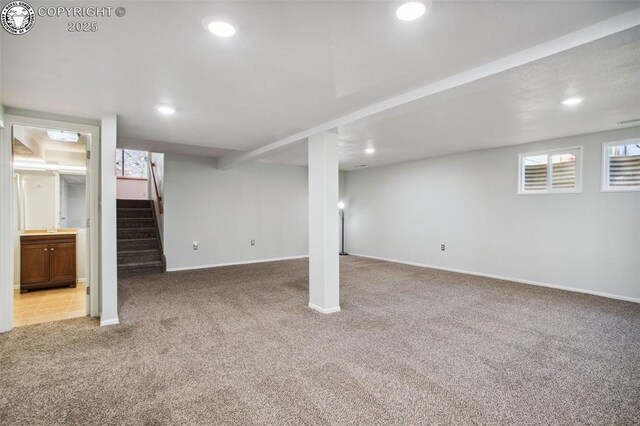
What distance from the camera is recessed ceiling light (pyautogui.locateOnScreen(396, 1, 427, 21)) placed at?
159cm

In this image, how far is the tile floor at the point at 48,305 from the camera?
3.69 m

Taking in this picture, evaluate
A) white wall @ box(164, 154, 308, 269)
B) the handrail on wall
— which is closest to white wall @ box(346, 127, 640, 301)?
white wall @ box(164, 154, 308, 269)

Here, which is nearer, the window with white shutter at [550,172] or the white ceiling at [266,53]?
the white ceiling at [266,53]

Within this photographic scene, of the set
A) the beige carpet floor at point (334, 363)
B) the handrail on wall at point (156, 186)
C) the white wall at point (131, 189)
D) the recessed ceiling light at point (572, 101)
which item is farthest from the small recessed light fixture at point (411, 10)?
the white wall at point (131, 189)

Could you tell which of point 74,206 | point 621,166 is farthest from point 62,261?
point 621,166

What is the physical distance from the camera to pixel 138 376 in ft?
7.66

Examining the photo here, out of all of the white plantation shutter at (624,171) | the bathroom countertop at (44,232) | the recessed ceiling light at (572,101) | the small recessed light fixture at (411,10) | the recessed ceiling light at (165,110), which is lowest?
the bathroom countertop at (44,232)

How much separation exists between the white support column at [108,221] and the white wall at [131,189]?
646 centimetres

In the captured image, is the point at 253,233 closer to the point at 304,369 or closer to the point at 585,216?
the point at 304,369

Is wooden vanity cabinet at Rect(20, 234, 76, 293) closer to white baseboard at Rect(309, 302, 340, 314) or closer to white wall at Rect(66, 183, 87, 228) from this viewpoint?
white wall at Rect(66, 183, 87, 228)

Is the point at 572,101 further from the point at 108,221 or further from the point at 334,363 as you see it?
the point at 108,221

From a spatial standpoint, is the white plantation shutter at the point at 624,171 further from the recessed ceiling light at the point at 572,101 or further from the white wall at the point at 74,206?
the white wall at the point at 74,206

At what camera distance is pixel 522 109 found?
11.3 ft

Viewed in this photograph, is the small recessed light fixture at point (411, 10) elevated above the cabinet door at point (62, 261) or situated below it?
above
